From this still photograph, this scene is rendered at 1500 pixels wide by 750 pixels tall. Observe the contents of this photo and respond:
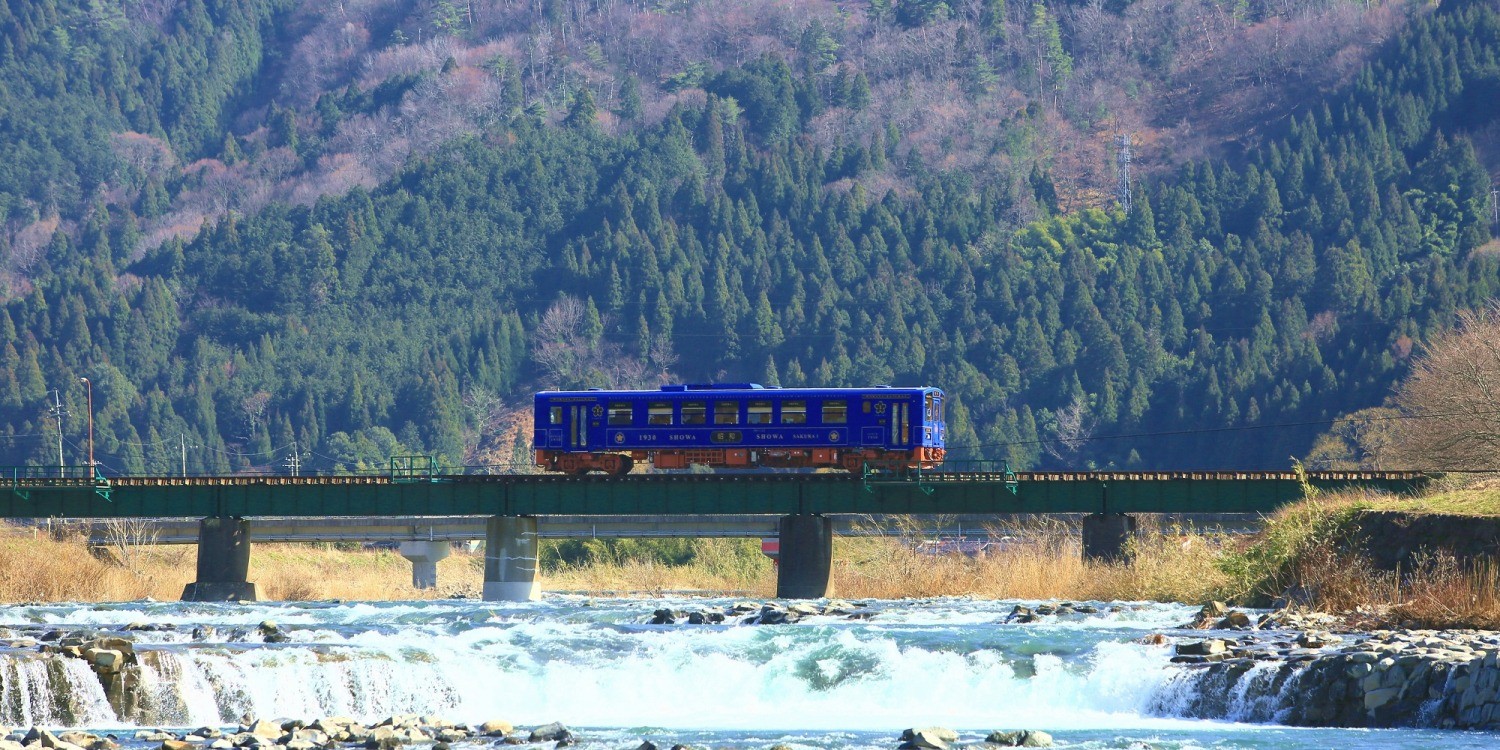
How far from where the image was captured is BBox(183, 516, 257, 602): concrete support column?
74.4 metres

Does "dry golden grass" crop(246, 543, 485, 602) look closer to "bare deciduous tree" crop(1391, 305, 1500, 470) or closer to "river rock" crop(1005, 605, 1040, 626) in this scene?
"river rock" crop(1005, 605, 1040, 626)

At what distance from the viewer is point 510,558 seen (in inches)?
3022

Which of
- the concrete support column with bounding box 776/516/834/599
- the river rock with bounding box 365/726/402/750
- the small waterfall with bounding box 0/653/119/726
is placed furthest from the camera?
the concrete support column with bounding box 776/516/834/599

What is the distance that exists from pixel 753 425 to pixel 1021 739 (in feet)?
126

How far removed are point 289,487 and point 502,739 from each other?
39.9 m

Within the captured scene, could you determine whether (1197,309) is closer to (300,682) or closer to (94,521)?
(94,521)

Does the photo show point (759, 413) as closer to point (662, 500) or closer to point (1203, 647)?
point (662, 500)

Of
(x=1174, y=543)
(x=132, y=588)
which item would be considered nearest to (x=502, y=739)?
(x=1174, y=543)

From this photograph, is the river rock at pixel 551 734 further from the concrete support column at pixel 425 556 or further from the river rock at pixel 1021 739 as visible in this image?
the concrete support column at pixel 425 556

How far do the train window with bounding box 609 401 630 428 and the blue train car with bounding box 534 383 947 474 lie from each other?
0.12 feet

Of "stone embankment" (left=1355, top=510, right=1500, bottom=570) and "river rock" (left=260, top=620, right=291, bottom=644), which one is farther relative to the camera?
"river rock" (left=260, top=620, right=291, bottom=644)

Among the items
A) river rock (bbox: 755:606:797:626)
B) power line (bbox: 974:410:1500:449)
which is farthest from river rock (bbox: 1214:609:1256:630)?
power line (bbox: 974:410:1500:449)

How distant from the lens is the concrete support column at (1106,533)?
7288cm

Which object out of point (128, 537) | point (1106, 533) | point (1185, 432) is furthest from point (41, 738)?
point (1185, 432)
